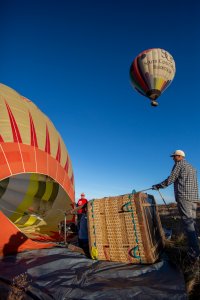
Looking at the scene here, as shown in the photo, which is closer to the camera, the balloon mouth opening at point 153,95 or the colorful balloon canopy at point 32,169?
the colorful balloon canopy at point 32,169

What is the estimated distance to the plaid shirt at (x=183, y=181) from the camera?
4430 mm

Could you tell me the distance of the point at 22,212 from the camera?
8.85 metres

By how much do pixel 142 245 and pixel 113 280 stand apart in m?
0.78

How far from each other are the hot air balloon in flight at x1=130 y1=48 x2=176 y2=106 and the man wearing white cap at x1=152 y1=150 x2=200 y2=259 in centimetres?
779

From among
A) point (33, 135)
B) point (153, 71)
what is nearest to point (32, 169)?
point (33, 135)

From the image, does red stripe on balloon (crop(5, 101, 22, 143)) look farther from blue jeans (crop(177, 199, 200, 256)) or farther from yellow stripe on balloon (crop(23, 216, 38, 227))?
blue jeans (crop(177, 199, 200, 256))

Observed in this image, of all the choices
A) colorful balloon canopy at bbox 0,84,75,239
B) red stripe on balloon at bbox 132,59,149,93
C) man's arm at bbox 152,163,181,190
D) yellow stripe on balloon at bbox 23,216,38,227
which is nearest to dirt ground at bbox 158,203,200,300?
man's arm at bbox 152,163,181,190

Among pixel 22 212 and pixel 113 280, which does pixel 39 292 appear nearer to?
pixel 113 280

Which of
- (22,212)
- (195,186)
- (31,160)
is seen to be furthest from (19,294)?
(22,212)

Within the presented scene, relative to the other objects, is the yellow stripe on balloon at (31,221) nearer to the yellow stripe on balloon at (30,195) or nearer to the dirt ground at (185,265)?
the yellow stripe on balloon at (30,195)

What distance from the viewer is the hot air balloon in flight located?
11773 millimetres

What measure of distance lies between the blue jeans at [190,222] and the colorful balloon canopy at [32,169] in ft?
11.4

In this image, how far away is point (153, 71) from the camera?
460 inches

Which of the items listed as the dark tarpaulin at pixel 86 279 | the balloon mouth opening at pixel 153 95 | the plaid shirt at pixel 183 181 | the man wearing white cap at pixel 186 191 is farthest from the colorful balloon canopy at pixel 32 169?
the balloon mouth opening at pixel 153 95
